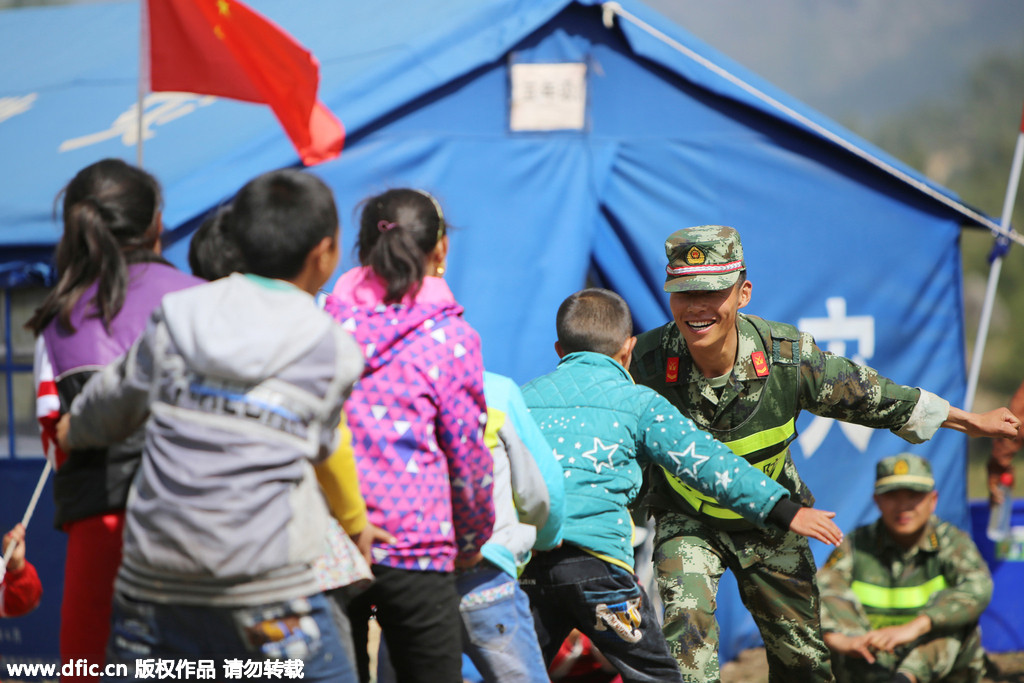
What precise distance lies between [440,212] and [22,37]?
19.7 ft

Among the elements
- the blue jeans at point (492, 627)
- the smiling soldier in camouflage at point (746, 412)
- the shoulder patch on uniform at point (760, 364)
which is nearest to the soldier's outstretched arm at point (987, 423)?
the smiling soldier in camouflage at point (746, 412)

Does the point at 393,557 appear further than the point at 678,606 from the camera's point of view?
No

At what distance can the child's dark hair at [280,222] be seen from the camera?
6.70 feet

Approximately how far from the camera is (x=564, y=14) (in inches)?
191

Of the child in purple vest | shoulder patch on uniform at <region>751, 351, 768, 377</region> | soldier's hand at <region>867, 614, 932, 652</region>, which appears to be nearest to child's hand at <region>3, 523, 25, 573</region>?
the child in purple vest

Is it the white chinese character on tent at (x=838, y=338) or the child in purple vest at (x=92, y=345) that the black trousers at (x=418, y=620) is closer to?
the child in purple vest at (x=92, y=345)

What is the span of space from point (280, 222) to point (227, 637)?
30.0 inches

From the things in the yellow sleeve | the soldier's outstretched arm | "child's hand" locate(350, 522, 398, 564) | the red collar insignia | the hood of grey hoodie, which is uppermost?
the hood of grey hoodie

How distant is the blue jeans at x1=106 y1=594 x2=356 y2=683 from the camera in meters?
1.91

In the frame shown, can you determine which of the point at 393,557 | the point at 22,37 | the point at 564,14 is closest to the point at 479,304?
the point at 564,14

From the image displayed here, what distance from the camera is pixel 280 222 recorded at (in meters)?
2.04

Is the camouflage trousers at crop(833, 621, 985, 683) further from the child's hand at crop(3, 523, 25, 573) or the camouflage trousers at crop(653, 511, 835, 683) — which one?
the child's hand at crop(3, 523, 25, 573)

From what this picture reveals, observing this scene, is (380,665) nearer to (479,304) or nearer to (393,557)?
(393,557)

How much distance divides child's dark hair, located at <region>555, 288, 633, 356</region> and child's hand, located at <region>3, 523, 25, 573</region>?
4.98 ft
